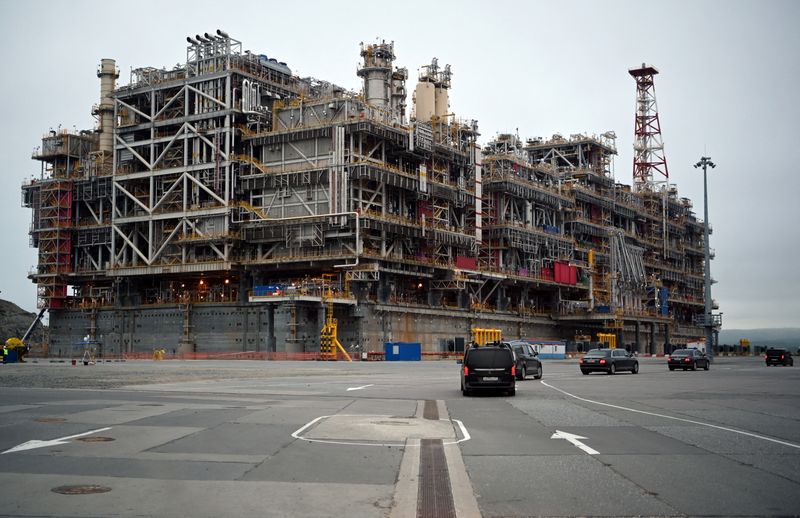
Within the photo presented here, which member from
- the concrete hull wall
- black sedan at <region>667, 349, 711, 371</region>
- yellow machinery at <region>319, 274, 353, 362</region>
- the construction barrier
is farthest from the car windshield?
the concrete hull wall

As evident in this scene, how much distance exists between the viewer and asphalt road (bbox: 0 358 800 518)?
10.1 m

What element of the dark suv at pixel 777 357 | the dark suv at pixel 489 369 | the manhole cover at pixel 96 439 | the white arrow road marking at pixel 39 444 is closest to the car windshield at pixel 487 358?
the dark suv at pixel 489 369

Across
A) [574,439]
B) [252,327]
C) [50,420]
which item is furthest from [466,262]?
[574,439]

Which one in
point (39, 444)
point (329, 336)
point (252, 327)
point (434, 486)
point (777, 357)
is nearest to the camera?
point (434, 486)

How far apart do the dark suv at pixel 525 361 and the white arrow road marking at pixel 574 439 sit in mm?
23230

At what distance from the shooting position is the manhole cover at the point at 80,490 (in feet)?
A: 34.4

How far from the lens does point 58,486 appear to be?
10.9 m

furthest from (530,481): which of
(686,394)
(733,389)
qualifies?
(733,389)

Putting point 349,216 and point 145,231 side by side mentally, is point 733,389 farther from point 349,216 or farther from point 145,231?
point 145,231

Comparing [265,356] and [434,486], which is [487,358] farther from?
[265,356]

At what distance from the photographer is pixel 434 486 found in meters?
11.3

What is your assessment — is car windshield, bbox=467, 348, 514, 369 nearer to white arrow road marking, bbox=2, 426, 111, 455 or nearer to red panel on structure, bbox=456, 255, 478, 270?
white arrow road marking, bbox=2, 426, 111, 455

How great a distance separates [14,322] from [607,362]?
12050 centimetres

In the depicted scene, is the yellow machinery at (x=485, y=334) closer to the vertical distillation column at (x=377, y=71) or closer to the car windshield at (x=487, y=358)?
the vertical distillation column at (x=377, y=71)
